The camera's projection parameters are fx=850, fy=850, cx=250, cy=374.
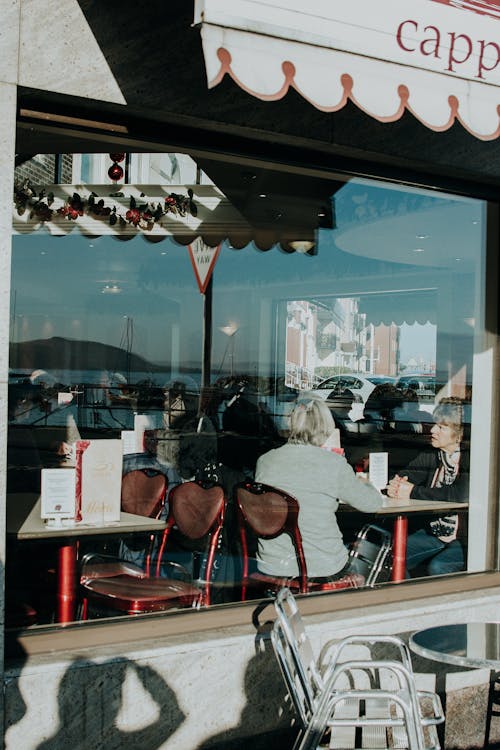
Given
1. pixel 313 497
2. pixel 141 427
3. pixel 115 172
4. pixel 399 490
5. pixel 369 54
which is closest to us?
pixel 369 54

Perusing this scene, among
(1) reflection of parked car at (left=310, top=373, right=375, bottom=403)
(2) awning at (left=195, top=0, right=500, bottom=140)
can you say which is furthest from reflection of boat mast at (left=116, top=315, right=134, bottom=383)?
(2) awning at (left=195, top=0, right=500, bottom=140)

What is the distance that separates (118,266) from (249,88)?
6533 millimetres

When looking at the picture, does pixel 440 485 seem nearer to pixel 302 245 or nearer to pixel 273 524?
pixel 273 524

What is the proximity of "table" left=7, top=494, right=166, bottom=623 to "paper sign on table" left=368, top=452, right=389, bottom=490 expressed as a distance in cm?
187

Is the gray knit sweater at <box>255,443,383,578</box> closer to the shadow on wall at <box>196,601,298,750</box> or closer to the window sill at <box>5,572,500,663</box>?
the window sill at <box>5,572,500,663</box>

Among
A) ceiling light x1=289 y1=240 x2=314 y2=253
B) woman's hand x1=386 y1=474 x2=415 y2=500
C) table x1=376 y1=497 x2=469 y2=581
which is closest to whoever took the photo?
table x1=376 y1=497 x2=469 y2=581

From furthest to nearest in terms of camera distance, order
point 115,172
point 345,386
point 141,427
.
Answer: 1. point 345,386
2. point 141,427
3. point 115,172

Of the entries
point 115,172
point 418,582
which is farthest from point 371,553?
point 115,172

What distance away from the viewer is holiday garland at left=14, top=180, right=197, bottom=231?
4.04 metres

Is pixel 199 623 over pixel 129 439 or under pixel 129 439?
under

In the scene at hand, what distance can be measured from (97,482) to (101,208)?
3592mm

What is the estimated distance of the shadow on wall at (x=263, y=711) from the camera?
3746mm

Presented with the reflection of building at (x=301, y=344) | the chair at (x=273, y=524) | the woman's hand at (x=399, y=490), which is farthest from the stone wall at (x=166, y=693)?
the reflection of building at (x=301, y=344)

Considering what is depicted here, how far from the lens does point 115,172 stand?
16.7 feet
